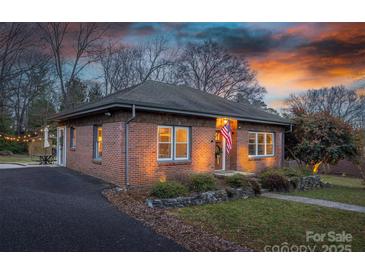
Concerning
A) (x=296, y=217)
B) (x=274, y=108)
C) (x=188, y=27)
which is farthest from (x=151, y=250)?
(x=274, y=108)

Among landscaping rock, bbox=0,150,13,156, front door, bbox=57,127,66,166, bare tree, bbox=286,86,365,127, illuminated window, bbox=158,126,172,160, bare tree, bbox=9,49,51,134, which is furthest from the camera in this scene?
bare tree, bbox=286,86,365,127

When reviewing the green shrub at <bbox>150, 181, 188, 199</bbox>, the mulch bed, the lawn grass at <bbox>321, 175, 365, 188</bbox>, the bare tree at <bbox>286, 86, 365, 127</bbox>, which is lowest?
the lawn grass at <bbox>321, 175, 365, 188</bbox>

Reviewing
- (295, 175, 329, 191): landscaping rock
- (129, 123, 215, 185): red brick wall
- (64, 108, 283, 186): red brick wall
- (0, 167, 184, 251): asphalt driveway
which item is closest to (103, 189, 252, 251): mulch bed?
(0, 167, 184, 251): asphalt driveway

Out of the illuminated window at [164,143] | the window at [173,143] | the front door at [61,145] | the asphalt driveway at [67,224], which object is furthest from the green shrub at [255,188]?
the front door at [61,145]

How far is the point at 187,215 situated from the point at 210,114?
5191 mm

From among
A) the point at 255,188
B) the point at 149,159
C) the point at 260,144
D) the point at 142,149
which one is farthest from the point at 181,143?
the point at 260,144

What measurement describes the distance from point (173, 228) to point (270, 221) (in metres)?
2.73

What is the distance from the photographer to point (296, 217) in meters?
7.39

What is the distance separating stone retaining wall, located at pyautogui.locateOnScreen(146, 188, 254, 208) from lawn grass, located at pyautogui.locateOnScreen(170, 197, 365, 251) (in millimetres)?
305

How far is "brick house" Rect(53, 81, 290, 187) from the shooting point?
9.39 m

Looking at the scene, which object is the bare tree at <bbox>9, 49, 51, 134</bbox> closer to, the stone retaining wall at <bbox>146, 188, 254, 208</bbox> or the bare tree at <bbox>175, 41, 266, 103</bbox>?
the bare tree at <bbox>175, 41, 266, 103</bbox>

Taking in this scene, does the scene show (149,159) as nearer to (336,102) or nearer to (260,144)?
(260,144)

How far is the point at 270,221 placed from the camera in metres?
6.90

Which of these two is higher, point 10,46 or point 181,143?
point 10,46
